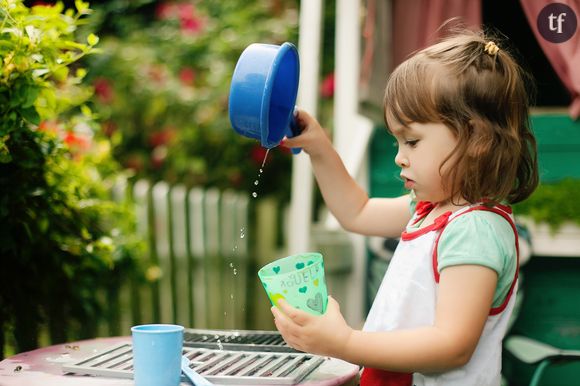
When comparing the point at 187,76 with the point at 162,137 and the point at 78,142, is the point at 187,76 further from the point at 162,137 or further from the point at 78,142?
the point at 78,142

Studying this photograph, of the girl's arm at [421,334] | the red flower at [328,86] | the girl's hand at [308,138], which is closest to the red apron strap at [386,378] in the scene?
the girl's arm at [421,334]

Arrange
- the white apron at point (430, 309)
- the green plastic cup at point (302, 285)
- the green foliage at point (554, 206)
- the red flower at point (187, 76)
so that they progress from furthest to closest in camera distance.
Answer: the red flower at point (187, 76), the green foliage at point (554, 206), the white apron at point (430, 309), the green plastic cup at point (302, 285)

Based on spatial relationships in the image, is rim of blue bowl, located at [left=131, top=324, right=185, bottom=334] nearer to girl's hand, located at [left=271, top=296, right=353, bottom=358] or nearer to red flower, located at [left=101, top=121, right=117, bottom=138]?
girl's hand, located at [left=271, top=296, right=353, bottom=358]

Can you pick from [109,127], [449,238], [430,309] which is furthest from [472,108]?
[109,127]

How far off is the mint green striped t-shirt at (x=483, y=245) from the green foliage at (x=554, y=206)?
170 cm

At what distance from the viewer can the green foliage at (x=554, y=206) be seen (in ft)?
10.3

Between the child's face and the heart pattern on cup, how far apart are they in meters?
0.34

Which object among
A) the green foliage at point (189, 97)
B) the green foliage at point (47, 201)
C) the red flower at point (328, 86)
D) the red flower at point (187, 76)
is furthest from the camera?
the red flower at point (187, 76)

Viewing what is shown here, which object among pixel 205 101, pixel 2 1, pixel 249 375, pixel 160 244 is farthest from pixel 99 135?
pixel 249 375

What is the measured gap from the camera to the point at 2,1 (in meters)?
1.91

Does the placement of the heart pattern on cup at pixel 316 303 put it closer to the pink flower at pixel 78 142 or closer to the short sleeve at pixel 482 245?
the short sleeve at pixel 482 245

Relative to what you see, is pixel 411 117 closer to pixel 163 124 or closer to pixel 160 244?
pixel 160 244

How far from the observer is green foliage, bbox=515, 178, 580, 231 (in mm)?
3154

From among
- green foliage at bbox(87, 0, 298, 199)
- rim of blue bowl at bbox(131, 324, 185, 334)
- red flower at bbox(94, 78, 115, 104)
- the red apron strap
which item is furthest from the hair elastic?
→ red flower at bbox(94, 78, 115, 104)
